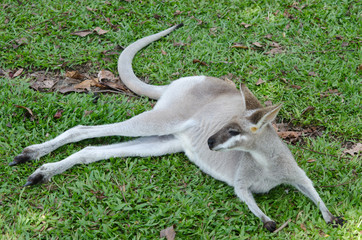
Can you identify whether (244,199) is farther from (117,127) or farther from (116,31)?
(116,31)

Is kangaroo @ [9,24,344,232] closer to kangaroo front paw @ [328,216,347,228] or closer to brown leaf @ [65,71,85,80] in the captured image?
kangaroo front paw @ [328,216,347,228]

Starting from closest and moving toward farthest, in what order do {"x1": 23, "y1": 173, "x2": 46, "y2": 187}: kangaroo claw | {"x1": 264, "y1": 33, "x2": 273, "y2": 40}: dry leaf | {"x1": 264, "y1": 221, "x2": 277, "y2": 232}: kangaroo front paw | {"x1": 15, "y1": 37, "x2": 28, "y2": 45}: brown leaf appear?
{"x1": 264, "y1": 221, "x2": 277, "y2": 232}: kangaroo front paw
{"x1": 23, "y1": 173, "x2": 46, "y2": 187}: kangaroo claw
{"x1": 15, "y1": 37, "x2": 28, "y2": 45}: brown leaf
{"x1": 264, "y1": 33, "x2": 273, "y2": 40}: dry leaf

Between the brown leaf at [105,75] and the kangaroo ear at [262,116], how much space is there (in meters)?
2.31

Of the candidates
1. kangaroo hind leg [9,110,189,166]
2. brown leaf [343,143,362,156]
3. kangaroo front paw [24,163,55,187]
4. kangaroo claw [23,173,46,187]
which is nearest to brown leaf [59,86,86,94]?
kangaroo hind leg [9,110,189,166]

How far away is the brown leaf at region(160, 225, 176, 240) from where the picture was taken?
10.5 ft

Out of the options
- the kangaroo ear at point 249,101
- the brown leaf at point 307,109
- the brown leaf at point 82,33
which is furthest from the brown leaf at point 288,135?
the brown leaf at point 82,33

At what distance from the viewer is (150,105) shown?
4.57m

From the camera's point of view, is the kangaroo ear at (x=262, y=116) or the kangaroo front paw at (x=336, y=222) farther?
the kangaroo front paw at (x=336, y=222)

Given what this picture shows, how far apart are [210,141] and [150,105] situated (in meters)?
1.49

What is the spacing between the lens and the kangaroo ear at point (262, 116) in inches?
121

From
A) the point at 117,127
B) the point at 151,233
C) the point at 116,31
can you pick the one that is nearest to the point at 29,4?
the point at 116,31

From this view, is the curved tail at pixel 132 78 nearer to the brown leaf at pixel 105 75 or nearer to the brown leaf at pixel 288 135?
the brown leaf at pixel 105 75

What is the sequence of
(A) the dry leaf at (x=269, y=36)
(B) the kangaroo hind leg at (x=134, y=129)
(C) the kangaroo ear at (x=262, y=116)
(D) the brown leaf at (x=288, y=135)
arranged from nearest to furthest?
(C) the kangaroo ear at (x=262, y=116) < (B) the kangaroo hind leg at (x=134, y=129) < (D) the brown leaf at (x=288, y=135) < (A) the dry leaf at (x=269, y=36)

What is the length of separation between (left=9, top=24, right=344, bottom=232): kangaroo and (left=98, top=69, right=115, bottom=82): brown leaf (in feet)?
2.18
